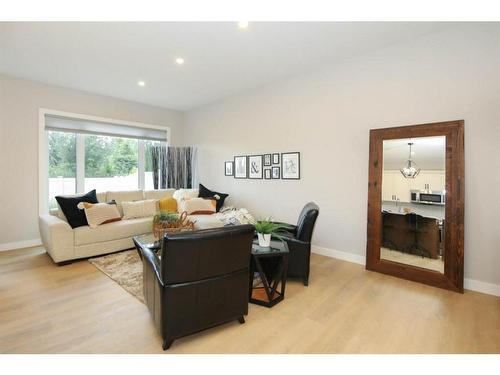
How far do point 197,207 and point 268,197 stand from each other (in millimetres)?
1263

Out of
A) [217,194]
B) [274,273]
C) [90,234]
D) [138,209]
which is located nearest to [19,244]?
[90,234]

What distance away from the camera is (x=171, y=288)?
1622 millimetres

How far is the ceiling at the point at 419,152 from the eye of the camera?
2.70 meters

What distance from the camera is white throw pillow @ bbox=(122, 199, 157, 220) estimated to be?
13.4 feet

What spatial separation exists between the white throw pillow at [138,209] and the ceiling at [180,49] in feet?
6.54

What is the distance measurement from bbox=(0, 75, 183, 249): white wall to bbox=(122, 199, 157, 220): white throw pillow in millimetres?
1500

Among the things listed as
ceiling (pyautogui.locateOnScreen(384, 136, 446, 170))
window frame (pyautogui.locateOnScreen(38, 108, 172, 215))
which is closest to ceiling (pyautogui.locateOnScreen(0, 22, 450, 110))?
window frame (pyautogui.locateOnScreen(38, 108, 172, 215))

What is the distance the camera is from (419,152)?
9.26 ft

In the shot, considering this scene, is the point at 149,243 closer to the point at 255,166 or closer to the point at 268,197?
the point at 268,197

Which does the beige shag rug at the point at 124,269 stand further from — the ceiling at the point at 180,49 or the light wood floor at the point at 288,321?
the ceiling at the point at 180,49

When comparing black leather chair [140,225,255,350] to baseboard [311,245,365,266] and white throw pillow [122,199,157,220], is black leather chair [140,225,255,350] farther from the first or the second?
white throw pillow [122,199,157,220]

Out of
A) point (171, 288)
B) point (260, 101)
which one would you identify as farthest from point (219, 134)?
point (171, 288)
